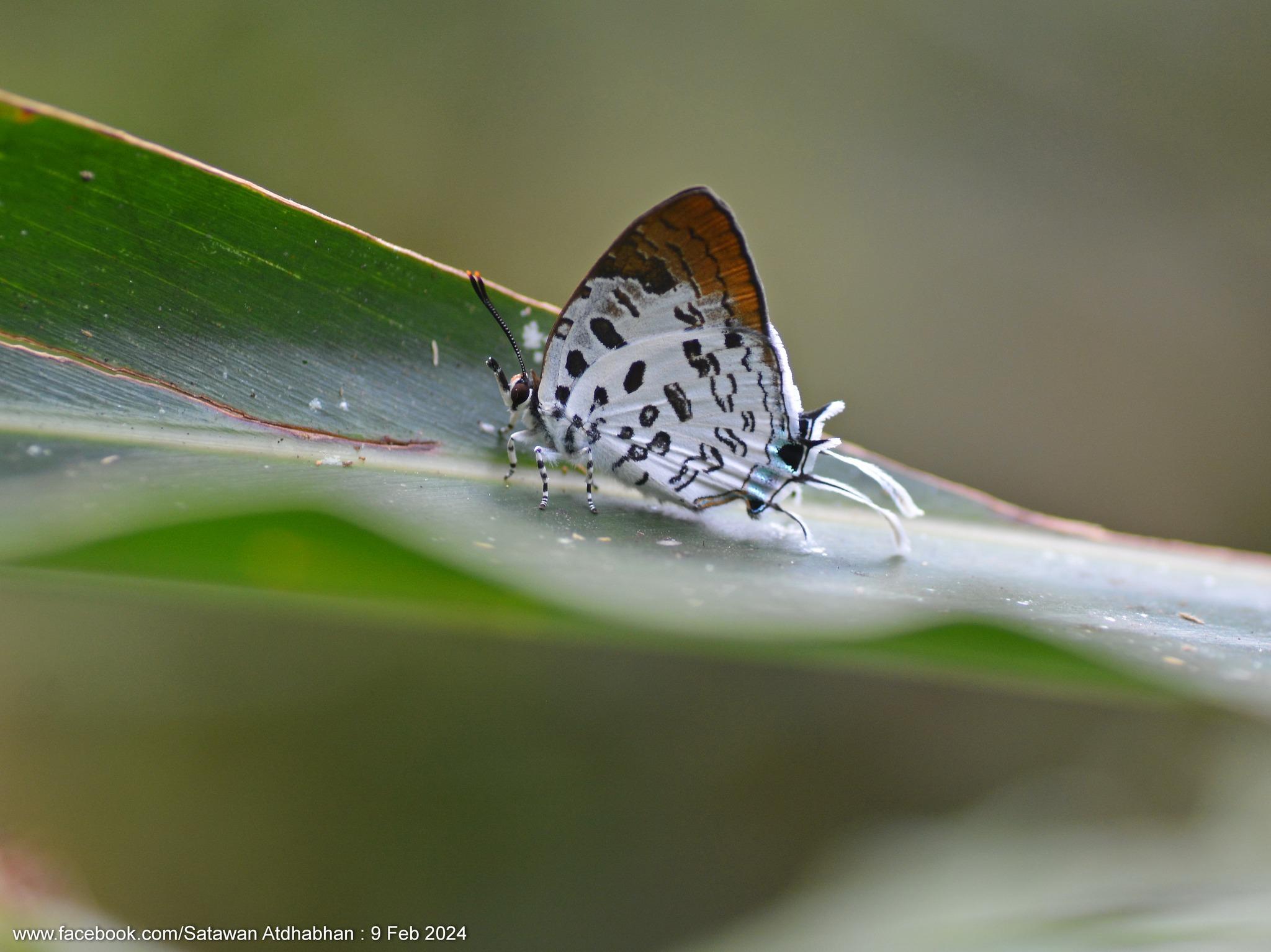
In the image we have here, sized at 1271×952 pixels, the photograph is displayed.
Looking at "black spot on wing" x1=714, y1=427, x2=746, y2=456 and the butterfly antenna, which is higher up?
the butterfly antenna

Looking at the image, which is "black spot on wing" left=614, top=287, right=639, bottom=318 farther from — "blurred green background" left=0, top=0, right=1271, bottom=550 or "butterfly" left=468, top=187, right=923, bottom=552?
"blurred green background" left=0, top=0, right=1271, bottom=550

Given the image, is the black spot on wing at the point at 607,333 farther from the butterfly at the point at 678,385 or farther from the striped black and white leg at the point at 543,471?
the striped black and white leg at the point at 543,471

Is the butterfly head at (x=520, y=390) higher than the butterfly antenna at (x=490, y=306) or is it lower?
lower

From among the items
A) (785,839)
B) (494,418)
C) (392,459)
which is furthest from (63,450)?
(785,839)

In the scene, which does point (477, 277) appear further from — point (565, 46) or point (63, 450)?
point (565, 46)

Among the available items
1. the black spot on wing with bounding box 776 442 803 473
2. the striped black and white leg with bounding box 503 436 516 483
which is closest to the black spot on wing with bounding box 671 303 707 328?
the black spot on wing with bounding box 776 442 803 473

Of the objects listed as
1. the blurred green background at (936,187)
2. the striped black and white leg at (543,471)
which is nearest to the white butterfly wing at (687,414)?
the striped black and white leg at (543,471)

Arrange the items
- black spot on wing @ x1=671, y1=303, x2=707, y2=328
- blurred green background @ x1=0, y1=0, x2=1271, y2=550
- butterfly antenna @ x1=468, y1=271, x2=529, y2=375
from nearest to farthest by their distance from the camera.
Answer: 1. butterfly antenna @ x1=468, y1=271, x2=529, y2=375
2. black spot on wing @ x1=671, y1=303, x2=707, y2=328
3. blurred green background @ x1=0, y1=0, x2=1271, y2=550

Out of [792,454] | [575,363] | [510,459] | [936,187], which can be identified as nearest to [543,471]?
[510,459]
